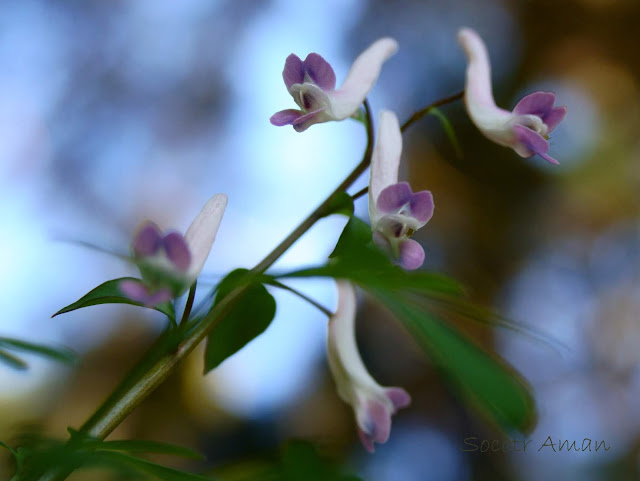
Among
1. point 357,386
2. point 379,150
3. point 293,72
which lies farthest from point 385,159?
point 357,386

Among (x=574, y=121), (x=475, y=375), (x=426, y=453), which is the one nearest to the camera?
(x=475, y=375)

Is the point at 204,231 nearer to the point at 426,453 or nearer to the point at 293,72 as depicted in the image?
the point at 293,72

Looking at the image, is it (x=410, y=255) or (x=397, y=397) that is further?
(x=397, y=397)

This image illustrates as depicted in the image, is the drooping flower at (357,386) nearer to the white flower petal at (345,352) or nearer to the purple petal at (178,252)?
the white flower petal at (345,352)

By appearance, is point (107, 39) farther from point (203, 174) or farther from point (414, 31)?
point (414, 31)

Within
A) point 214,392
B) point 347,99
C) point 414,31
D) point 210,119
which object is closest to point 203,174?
point 210,119

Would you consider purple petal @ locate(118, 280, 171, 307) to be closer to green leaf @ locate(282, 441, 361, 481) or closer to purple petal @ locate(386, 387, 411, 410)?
green leaf @ locate(282, 441, 361, 481)

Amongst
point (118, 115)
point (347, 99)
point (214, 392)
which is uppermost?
point (347, 99)
